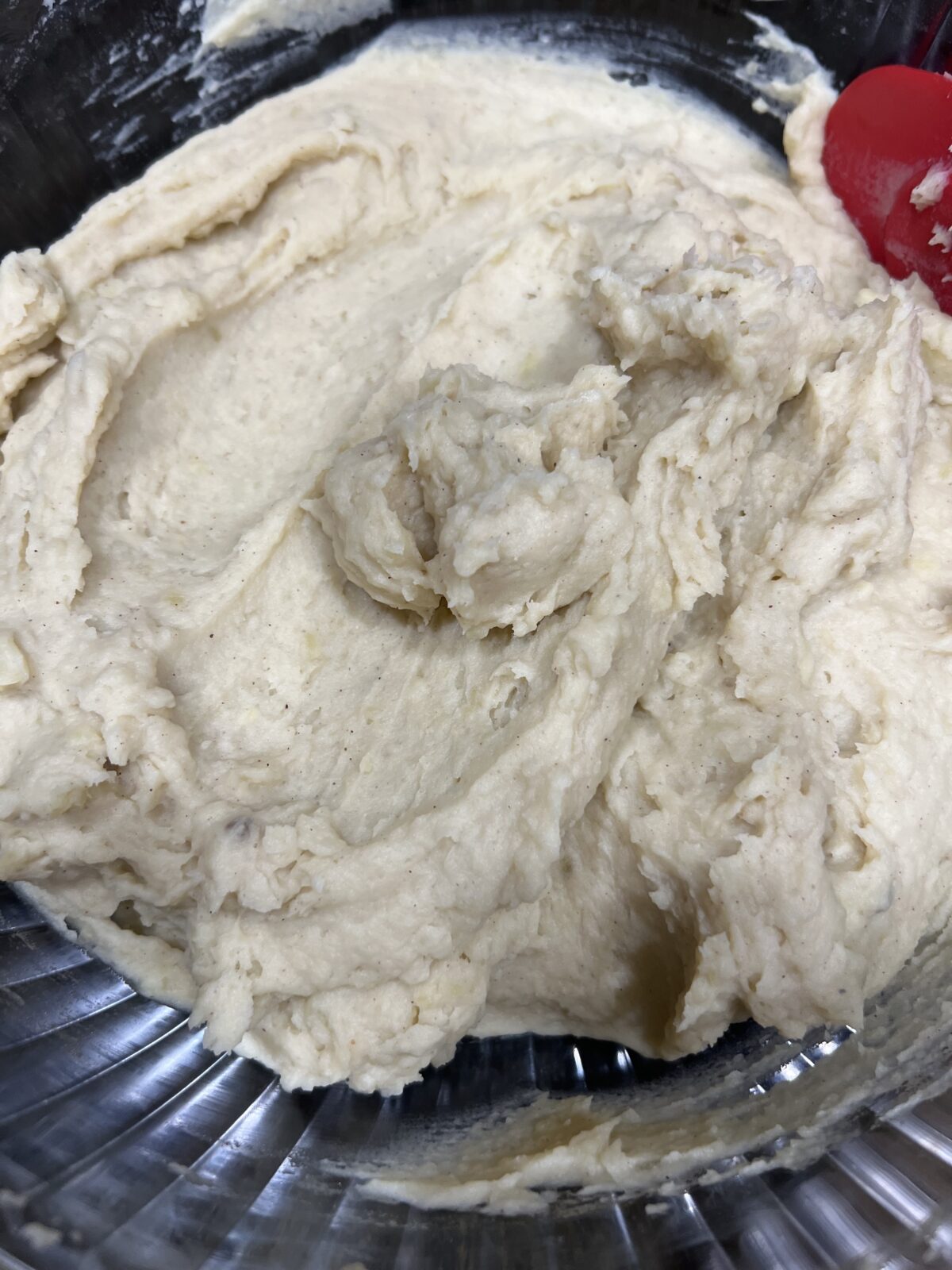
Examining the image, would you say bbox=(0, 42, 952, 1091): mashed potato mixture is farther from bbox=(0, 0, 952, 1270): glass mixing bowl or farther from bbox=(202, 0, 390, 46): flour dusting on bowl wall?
bbox=(202, 0, 390, 46): flour dusting on bowl wall

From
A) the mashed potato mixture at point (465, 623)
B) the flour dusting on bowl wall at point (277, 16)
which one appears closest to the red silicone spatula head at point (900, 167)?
the mashed potato mixture at point (465, 623)

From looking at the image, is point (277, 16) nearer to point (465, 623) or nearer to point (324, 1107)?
point (465, 623)

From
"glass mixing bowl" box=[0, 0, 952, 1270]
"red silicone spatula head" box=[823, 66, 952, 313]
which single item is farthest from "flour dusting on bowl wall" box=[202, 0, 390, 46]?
"red silicone spatula head" box=[823, 66, 952, 313]

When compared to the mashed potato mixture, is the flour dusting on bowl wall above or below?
above

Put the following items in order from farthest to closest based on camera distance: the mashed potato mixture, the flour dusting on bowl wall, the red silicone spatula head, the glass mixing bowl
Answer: the flour dusting on bowl wall, the red silicone spatula head, the mashed potato mixture, the glass mixing bowl

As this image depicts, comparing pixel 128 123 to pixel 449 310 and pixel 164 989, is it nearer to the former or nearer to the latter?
pixel 449 310

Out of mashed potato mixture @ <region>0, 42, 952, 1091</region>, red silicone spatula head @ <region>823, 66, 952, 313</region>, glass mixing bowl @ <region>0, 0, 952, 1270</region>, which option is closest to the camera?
glass mixing bowl @ <region>0, 0, 952, 1270</region>

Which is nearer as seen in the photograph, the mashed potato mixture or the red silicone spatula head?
the mashed potato mixture
